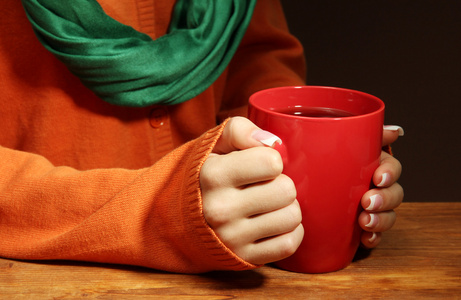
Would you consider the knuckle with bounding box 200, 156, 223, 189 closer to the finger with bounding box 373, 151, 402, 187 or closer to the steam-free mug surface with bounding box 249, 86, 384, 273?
the steam-free mug surface with bounding box 249, 86, 384, 273

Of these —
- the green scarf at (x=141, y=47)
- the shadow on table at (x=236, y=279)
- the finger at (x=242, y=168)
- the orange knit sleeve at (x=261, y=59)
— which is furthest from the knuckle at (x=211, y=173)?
the orange knit sleeve at (x=261, y=59)

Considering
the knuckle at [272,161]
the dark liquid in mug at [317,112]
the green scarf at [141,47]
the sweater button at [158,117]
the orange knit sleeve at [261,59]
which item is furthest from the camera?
the orange knit sleeve at [261,59]

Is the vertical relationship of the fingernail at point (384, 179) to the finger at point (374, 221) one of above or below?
above

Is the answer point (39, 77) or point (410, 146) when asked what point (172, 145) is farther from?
point (410, 146)

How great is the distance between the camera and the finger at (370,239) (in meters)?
0.58

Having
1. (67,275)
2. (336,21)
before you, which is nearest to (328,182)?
(67,275)

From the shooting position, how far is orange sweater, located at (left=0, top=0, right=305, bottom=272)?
565 mm

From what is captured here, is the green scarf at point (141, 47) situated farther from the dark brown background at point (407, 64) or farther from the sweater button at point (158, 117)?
the dark brown background at point (407, 64)

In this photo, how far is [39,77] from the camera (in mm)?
774

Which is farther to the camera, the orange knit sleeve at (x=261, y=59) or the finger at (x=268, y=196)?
the orange knit sleeve at (x=261, y=59)

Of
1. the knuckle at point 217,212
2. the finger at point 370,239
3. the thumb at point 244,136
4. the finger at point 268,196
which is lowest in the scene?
the finger at point 370,239

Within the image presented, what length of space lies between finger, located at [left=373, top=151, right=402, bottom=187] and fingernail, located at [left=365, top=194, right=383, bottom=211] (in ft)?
0.04

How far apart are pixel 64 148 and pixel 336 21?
116 centimetres

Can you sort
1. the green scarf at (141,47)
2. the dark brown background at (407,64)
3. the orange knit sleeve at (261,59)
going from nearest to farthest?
the green scarf at (141,47), the orange knit sleeve at (261,59), the dark brown background at (407,64)
